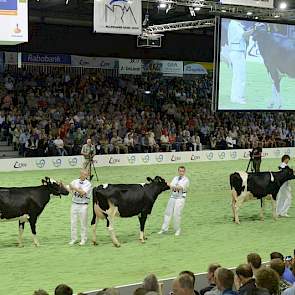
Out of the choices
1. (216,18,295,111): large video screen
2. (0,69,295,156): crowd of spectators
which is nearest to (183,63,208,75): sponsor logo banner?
(0,69,295,156): crowd of spectators

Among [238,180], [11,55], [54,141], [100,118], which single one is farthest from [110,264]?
[11,55]

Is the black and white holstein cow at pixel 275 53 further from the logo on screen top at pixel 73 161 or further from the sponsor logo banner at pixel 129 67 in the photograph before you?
the sponsor logo banner at pixel 129 67

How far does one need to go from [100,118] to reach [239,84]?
531 inches

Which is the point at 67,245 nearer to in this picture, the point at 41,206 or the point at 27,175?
the point at 41,206

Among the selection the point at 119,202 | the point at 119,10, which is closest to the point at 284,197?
the point at 119,202

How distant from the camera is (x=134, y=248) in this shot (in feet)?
40.3

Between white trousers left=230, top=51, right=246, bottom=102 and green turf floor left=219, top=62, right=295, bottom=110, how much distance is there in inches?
4.9

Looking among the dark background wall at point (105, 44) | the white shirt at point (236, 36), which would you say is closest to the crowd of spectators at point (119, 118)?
the dark background wall at point (105, 44)

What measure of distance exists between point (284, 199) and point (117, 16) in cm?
667

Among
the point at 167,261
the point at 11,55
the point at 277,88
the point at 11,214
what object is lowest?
the point at 167,261

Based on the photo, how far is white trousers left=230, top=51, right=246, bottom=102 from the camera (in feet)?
59.4

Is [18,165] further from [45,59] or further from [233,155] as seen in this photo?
[233,155]

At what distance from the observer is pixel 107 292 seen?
535cm

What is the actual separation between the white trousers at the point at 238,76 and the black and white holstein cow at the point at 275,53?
0.89m
